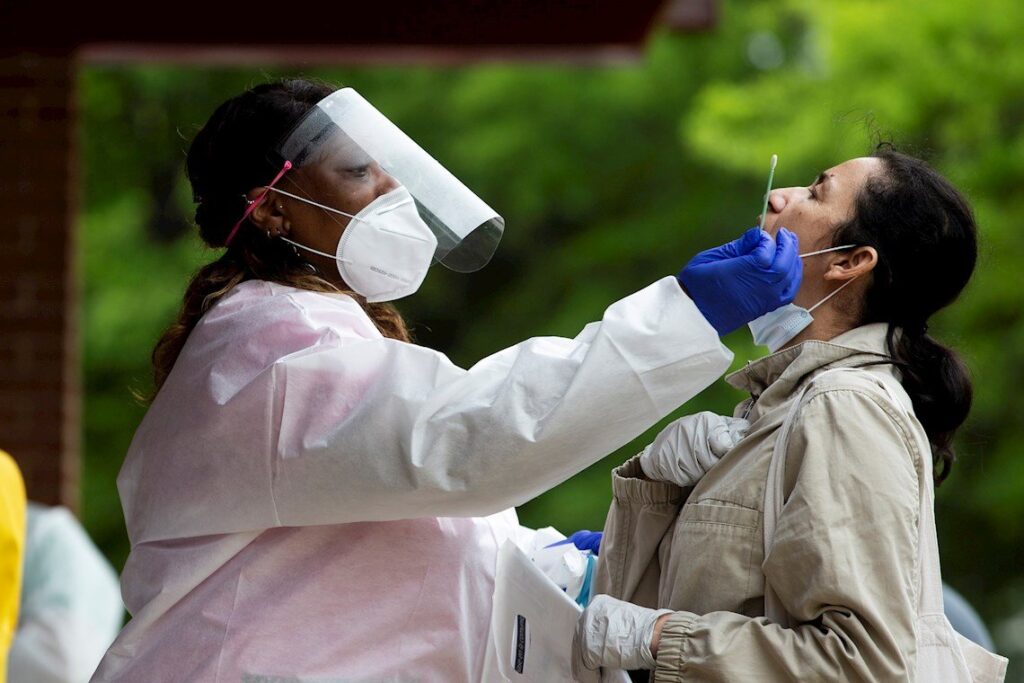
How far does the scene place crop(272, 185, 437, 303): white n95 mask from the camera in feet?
9.29

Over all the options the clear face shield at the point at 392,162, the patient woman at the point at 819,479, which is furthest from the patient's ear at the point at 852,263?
the clear face shield at the point at 392,162

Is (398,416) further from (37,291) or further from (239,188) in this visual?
(37,291)

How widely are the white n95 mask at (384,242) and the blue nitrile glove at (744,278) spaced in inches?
24.0

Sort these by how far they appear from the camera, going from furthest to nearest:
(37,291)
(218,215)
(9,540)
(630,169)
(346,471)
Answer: (630,169)
(37,291)
(9,540)
(218,215)
(346,471)

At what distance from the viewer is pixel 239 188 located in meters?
2.93

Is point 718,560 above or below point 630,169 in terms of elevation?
above

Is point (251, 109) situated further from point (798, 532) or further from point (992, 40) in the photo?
point (992, 40)

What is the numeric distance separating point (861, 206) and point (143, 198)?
972 cm

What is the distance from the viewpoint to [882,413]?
2334 millimetres

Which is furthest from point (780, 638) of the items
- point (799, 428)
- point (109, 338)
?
point (109, 338)

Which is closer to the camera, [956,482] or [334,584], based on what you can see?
[334,584]

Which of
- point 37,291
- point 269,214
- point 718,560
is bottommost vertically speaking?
point 37,291

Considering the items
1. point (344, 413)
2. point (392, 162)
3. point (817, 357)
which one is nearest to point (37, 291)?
point (392, 162)

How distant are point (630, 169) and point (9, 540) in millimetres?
8333
